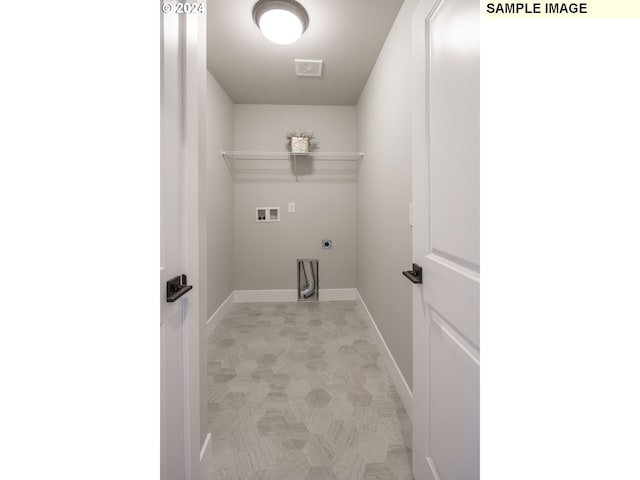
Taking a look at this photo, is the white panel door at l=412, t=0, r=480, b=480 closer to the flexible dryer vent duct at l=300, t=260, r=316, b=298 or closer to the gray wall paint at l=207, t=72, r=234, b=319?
the gray wall paint at l=207, t=72, r=234, b=319

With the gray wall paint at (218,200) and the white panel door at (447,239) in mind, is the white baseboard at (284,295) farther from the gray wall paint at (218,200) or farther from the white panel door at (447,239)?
the white panel door at (447,239)

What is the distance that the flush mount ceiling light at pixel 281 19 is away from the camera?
1779mm

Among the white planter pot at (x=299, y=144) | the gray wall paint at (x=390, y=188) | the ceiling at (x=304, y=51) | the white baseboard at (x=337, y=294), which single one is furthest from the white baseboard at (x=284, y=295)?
the ceiling at (x=304, y=51)

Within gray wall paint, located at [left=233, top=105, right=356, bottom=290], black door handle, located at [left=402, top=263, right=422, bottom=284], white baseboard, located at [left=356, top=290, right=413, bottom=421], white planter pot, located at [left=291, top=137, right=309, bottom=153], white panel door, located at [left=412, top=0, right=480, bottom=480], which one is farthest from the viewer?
gray wall paint, located at [left=233, top=105, right=356, bottom=290]

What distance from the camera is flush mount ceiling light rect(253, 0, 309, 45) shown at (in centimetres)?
178

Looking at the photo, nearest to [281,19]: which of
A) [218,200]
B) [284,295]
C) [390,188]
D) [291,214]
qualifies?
[390,188]

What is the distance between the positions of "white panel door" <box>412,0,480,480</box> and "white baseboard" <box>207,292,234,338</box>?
7.05 feet

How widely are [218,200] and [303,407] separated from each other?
2159 mm

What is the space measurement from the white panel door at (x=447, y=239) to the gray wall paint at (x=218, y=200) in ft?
7.05

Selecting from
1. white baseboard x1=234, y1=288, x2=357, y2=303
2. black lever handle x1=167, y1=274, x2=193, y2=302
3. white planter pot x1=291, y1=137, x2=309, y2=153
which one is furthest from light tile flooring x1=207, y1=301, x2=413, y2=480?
white planter pot x1=291, y1=137, x2=309, y2=153
